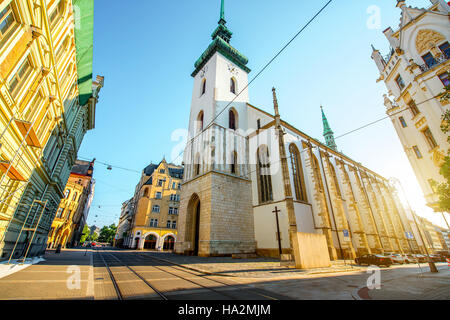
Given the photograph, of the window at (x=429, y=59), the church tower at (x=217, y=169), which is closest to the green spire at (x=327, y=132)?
the church tower at (x=217, y=169)

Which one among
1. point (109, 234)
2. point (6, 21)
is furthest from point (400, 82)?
point (109, 234)

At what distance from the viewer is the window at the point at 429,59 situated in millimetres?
14435

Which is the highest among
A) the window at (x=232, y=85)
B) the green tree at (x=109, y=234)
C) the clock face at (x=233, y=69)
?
the clock face at (x=233, y=69)

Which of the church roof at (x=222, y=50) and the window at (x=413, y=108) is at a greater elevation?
the church roof at (x=222, y=50)

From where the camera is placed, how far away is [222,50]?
1069 inches

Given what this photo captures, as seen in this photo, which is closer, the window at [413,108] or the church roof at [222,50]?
the window at [413,108]

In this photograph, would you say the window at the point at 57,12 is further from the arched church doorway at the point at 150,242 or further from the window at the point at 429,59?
the arched church doorway at the point at 150,242

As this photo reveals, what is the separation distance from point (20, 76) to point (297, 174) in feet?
73.4

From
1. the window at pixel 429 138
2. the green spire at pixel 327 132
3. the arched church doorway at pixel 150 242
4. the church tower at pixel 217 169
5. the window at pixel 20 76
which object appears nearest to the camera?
the window at pixel 20 76

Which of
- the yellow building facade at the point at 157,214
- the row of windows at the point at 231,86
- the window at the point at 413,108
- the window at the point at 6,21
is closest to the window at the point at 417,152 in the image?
the window at the point at 413,108

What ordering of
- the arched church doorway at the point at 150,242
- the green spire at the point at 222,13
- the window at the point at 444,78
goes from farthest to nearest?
the arched church doorway at the point at 150,242 < the green spire at the point at 222,13 < the window at the point at 444,78

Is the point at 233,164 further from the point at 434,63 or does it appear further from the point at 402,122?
the point at 434,63

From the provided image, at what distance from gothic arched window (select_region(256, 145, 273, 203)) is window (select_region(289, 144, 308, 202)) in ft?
9.35

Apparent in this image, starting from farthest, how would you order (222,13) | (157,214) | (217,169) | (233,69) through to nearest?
(157,214)
(222,13)
(233,69)
(217,169)
